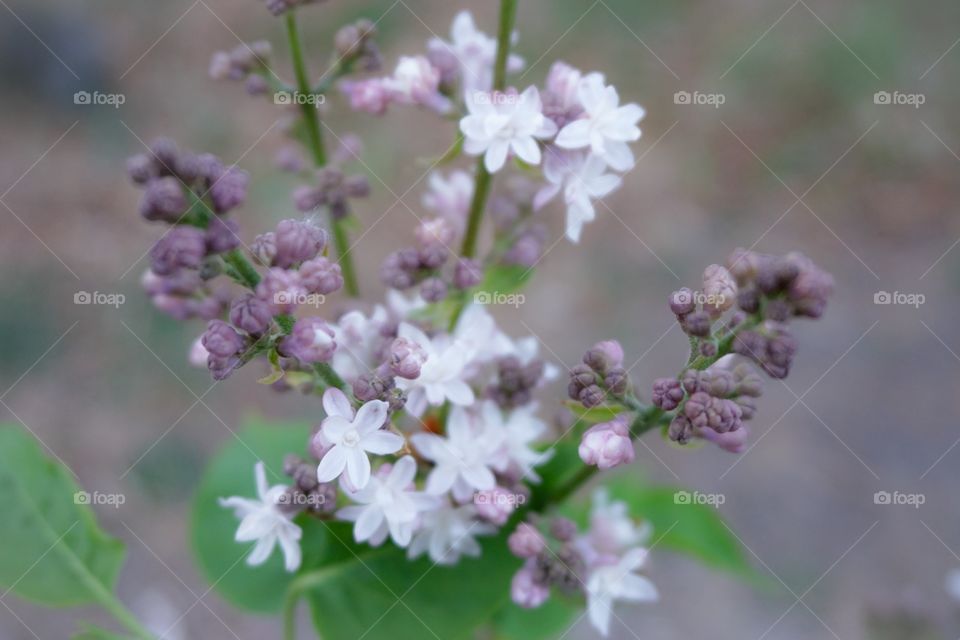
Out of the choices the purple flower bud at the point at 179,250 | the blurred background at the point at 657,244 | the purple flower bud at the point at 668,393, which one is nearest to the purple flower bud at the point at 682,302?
the purple flower bud at the point at 668,393

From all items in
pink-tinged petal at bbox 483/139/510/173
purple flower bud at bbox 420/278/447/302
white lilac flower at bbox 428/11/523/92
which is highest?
white lilac flower at bbox 428/11/523/92

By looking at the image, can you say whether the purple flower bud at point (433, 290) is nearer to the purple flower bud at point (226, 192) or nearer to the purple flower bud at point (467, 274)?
the purple flower bud at point (467, 274)

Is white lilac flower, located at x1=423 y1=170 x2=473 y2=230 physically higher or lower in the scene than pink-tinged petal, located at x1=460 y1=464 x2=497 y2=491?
higher

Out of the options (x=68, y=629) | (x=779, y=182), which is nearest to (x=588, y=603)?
(x=68, y=629)

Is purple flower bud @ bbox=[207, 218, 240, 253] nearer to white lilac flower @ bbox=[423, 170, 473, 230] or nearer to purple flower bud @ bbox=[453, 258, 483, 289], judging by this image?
purple flower bud @ bbox=[453, 258, 483, 289]

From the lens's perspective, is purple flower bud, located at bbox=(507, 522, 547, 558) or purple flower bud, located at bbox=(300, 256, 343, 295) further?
purple flower bud, located at bbox=(507, 522, 547, 558)

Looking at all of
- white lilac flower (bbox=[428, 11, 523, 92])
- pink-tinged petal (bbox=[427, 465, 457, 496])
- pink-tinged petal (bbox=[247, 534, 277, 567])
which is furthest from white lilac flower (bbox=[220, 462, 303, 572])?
white lilac flower (bbox=[428, 11, 523, 92])

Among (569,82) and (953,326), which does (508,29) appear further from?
(953,326)
